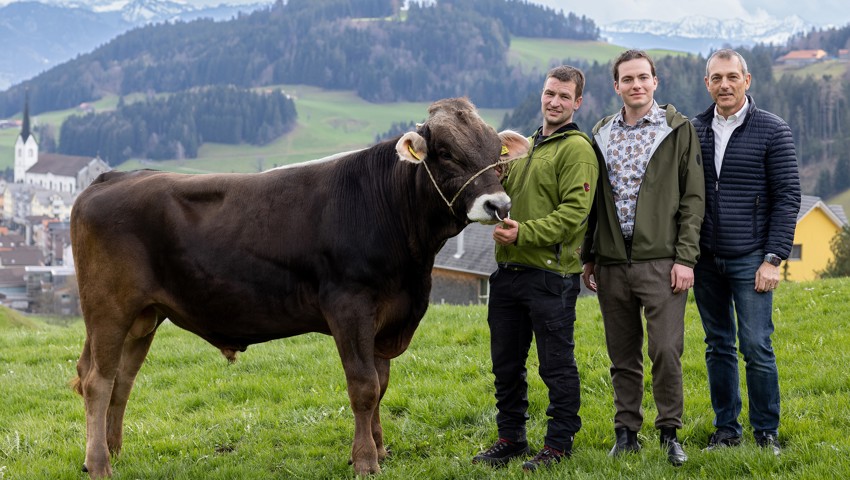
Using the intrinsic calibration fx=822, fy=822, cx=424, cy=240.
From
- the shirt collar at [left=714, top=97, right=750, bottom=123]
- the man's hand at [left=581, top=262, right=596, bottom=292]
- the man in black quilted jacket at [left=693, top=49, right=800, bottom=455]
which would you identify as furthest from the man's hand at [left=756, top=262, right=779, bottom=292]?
the man's hand at [left=581, top=262, right=596, bottom=292]

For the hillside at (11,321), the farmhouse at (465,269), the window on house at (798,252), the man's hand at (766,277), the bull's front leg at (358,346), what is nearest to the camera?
the man's hand at (766,277)

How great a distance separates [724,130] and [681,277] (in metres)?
1.18

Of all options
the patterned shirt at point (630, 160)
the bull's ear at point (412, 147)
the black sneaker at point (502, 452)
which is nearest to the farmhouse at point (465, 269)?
the black sneaker at point (502, 452)

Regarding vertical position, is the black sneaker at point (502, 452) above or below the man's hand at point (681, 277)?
below

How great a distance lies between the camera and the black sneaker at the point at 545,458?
19.8ft

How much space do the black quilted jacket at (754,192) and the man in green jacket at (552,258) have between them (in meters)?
0.96

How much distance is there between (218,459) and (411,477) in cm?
179

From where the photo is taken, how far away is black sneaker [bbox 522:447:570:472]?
6035 mm

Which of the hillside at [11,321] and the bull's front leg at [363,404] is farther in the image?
the hillside at [11,321]

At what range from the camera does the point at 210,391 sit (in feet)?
29.1

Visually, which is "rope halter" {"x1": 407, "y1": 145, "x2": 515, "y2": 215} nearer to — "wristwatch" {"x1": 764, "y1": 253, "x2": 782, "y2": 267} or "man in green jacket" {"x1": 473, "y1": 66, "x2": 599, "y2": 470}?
"man in green jacket" {"x1": 473, "y1": 66, "x2": 599, "y2": 470}

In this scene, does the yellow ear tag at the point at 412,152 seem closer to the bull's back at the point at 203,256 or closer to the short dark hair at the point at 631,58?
the bull's back at the point at 203,256

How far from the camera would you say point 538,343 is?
618 cm

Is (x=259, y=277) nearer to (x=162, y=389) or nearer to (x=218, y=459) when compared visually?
(x=218, y=459)
